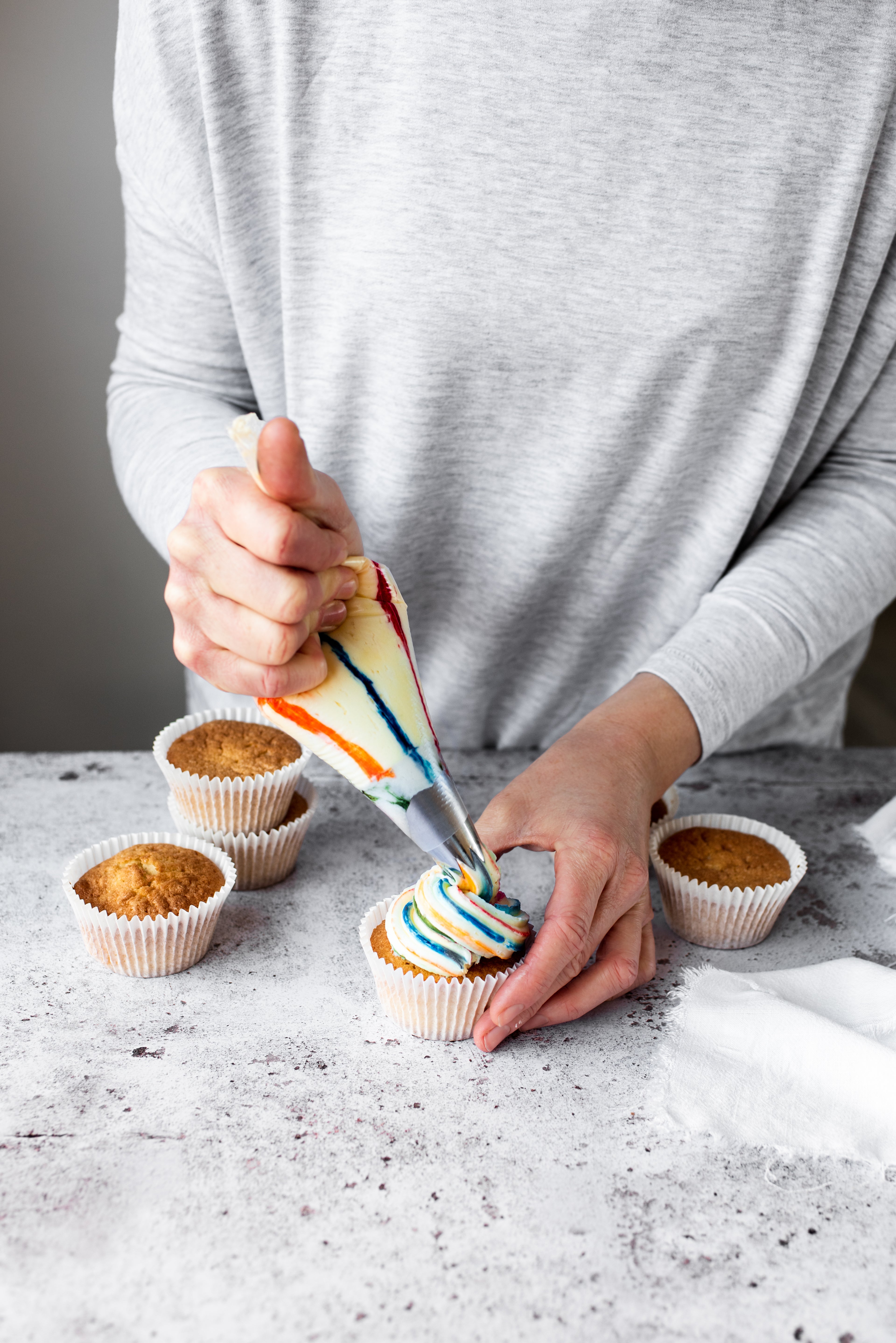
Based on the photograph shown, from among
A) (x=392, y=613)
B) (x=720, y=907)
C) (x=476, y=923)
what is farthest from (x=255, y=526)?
(x=720, y=907)

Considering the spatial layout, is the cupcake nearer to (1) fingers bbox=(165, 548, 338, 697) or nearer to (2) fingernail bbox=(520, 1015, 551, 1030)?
(2) fingernail bbox=(520, 1015, 551, 1030)

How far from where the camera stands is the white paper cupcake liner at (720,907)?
127 cm

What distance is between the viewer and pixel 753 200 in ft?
4.31

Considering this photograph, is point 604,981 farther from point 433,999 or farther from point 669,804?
point 669,804

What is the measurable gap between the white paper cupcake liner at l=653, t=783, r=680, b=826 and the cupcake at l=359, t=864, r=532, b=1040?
1.15 feet

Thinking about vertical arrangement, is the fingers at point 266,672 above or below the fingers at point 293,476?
below

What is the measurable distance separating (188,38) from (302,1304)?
1.44m

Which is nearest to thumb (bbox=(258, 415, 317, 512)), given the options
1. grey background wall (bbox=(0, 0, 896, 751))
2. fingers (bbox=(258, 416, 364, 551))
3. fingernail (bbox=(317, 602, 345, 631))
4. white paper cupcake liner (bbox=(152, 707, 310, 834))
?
fingers (bbox=(258, 416, 364, 551))

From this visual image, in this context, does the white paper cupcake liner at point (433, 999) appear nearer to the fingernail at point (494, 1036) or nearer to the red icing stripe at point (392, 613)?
the fingernail at point (494, 1036)

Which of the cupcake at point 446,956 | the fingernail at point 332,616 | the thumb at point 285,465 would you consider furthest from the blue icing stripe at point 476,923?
the thumb at point 285,465

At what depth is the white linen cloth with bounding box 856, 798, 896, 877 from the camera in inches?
57.7

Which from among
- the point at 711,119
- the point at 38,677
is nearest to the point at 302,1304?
the point at 711,119

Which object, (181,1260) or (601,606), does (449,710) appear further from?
(181,1260)

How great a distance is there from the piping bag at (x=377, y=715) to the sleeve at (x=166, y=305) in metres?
0.44
